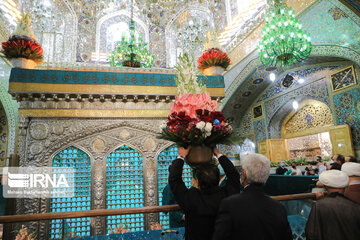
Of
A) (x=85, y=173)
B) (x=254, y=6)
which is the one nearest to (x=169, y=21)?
(x=254, y=6)

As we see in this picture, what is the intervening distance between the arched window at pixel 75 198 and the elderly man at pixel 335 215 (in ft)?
11.1

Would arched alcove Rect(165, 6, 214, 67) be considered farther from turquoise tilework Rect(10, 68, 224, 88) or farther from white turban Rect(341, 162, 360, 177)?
white turban Rect(341, 162, 360, 177)

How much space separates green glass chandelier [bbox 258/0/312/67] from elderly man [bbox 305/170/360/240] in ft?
16.9

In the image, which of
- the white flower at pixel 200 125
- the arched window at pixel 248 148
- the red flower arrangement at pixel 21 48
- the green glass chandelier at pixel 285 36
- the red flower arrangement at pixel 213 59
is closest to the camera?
the white flower at pixel 200 125

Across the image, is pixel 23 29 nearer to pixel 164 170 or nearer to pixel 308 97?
pixel 164 170

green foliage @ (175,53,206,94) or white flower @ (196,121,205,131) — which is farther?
green foliage @ (175,53,206,94)

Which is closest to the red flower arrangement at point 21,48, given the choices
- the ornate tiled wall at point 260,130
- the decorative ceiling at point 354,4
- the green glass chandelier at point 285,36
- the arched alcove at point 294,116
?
the green glass chandelier at point 285,36

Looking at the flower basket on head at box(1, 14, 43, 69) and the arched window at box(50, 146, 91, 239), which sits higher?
the flower basket on head at box(1, 14, 43, 69)

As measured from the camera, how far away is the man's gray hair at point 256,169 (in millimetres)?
1240

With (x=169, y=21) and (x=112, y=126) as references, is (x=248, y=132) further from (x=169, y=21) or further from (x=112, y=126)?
(x=112, y=126)

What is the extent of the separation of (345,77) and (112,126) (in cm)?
728

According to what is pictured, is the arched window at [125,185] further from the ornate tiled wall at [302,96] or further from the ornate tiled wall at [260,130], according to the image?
the ornate tiled wall at [260,130]

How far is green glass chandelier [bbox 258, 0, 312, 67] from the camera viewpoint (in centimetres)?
584

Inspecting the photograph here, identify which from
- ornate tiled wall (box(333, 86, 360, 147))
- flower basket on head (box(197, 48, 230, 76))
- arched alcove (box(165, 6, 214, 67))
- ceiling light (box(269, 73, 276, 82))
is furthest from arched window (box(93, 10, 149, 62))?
ornate tiled wall (box(333, 86, 360, 147))
